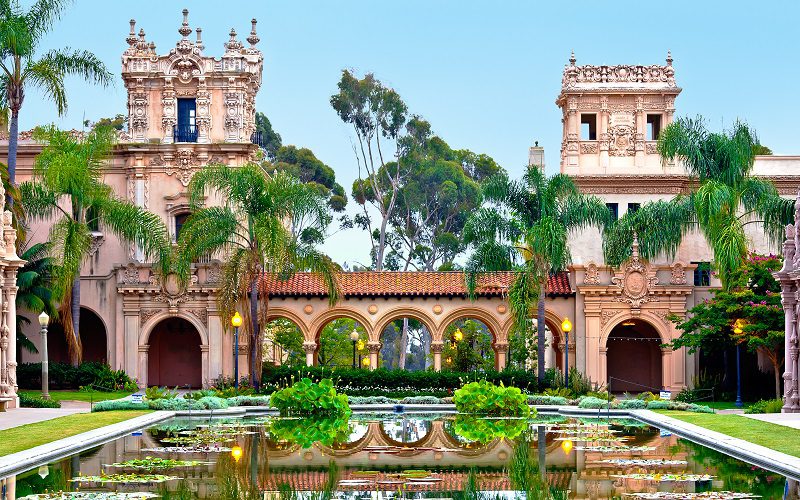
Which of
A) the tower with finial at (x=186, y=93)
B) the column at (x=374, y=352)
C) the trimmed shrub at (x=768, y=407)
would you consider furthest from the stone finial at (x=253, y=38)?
the trimmed shrub at (x=768, y=407)

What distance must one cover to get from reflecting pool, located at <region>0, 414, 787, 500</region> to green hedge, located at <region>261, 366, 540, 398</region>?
1303cm

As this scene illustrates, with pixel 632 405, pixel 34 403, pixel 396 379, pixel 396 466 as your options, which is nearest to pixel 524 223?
pixel 396 379

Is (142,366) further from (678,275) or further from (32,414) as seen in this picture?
(678,275)

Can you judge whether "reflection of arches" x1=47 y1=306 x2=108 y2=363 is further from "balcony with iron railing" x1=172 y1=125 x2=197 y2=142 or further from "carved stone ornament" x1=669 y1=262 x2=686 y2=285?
"carved stone ornament" x1=669 y1=262 x2=686 y2=285

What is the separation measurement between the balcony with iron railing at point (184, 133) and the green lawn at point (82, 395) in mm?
11529

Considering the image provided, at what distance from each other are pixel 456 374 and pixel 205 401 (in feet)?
34.1

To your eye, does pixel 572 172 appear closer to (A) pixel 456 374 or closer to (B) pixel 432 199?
(A) pixel 456 374

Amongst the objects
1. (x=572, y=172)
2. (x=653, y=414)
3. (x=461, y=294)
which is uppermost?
(x=572, y=172)

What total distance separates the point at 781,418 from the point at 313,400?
11.3 metres

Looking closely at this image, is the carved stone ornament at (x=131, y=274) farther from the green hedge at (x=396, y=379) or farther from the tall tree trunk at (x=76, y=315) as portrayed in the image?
the green hedge at (x=396, y=379)

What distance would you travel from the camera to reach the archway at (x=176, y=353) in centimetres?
5178

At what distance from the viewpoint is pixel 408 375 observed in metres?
44.1

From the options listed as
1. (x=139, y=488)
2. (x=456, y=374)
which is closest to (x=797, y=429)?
(x=139, y=488)

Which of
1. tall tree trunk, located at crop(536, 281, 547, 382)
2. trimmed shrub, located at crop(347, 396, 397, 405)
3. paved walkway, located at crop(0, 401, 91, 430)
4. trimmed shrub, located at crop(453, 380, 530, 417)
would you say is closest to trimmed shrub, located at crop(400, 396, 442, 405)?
trimmed shrub, located at crop(347, 396, 397, 405)
